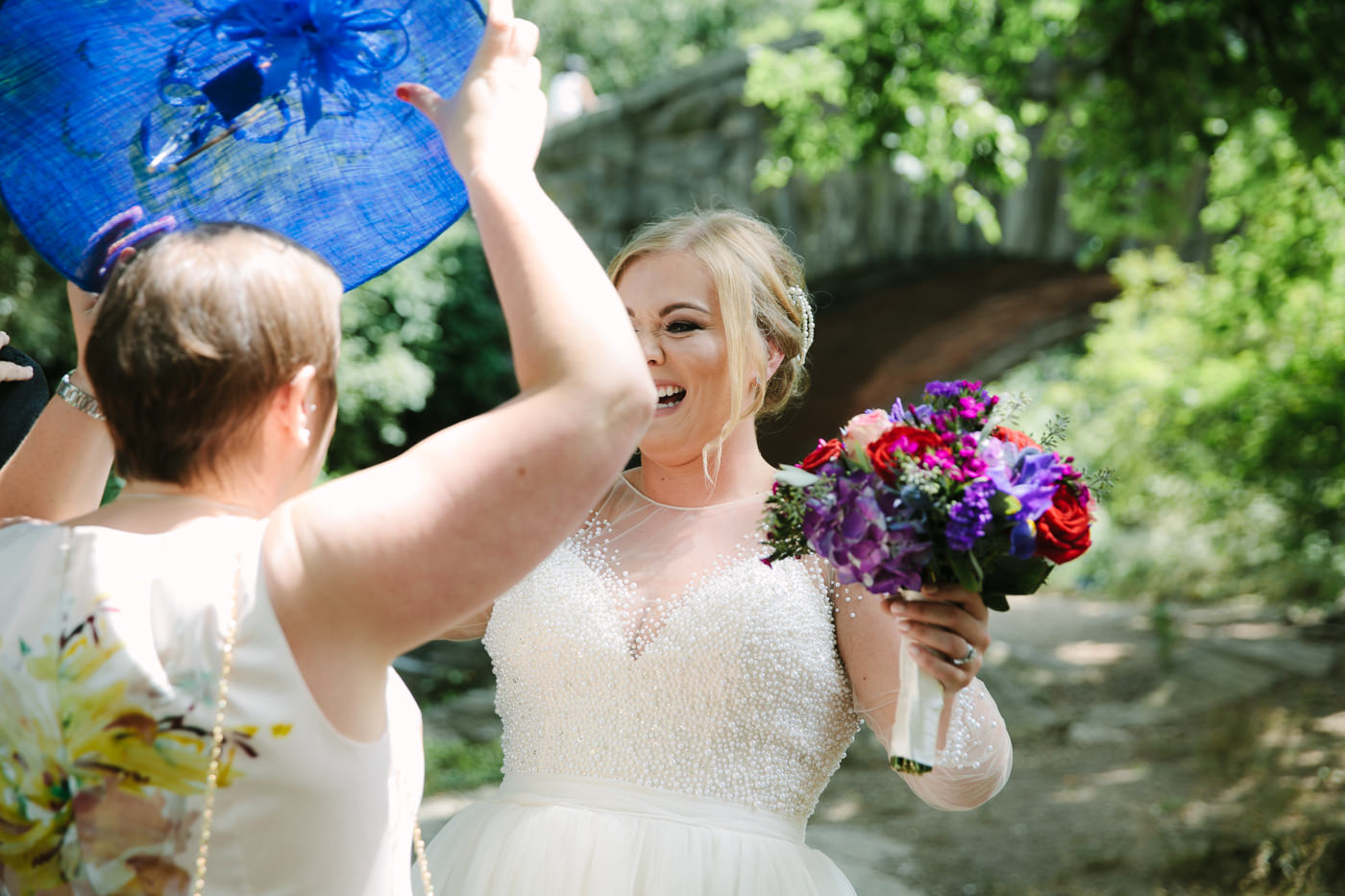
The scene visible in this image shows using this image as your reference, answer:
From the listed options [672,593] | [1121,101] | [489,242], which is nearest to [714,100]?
[1121,101]

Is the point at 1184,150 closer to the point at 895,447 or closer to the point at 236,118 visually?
the point at 895,447

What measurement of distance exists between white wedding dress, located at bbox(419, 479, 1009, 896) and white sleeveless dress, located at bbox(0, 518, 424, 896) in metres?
0.88

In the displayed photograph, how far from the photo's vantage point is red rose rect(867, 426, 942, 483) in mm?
1556

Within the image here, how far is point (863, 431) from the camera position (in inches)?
65.7

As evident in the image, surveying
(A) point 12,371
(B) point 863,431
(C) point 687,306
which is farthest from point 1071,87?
(A) point 12,371

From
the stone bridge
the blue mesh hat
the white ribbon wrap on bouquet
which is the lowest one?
the stone bridge

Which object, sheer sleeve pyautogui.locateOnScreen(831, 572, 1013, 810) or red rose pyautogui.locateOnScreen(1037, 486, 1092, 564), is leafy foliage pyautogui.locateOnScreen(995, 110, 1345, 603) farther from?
red rose pyautogui.locateOnScreen(1037, 486, 1092, 564)

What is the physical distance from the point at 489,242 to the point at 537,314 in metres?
0.11

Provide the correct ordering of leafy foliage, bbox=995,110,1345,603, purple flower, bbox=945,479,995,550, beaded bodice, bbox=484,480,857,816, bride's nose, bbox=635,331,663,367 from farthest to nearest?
leafy foliage, bbox=995,110,1345,603
bride's nose, bbox=635,331,663,367
beaded bodice, bbox=484,480,857,816
purple flower, bbox=945,479,995,550

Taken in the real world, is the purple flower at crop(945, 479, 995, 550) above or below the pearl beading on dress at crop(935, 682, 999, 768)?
above

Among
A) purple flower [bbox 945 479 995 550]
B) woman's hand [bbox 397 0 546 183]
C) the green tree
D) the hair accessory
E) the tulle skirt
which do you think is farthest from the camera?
the green tree

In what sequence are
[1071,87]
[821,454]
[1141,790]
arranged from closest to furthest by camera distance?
[821,454] → [1071,87] → [1141,790]

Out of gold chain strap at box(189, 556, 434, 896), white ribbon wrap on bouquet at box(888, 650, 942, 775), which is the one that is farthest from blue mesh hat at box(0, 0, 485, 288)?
white ribbon wrap on bouquet at box(888, 650, 942, 775)

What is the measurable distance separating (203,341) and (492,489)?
0.33 meters
